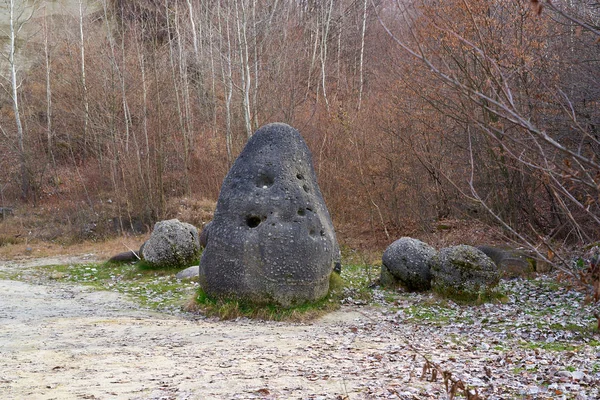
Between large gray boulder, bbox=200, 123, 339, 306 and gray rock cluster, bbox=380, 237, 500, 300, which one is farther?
gray rock cluster, bbox=380, 237, 500, 300

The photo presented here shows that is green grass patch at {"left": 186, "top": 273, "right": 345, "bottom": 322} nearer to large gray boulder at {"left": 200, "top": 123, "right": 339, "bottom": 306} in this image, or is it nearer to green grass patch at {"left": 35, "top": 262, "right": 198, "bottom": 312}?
large gray boulder at {"left": 200, "top": 123, "right": 339, "bottom": 306}

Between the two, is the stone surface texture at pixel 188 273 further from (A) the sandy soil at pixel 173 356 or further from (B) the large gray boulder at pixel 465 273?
(B) the large gray boulder at pixel 465 273

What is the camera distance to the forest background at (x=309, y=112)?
12.3 metres

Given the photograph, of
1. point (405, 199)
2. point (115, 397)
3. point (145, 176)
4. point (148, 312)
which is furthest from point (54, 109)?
point (115, 397)

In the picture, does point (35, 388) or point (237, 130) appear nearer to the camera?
point (35, 388)

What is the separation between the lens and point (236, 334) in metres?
8.17

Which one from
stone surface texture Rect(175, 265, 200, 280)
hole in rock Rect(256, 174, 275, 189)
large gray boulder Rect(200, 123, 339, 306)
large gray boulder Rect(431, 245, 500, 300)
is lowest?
stone surface texture Rect(175, 265, 200, 280)

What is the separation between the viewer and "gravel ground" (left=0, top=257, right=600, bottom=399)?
5.48 meters

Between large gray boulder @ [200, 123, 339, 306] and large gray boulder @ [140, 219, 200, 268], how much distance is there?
4.35m

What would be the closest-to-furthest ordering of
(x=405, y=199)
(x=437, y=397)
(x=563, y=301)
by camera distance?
(x=437, y=397) < (x=563, y=301) < (x=405, y=199)

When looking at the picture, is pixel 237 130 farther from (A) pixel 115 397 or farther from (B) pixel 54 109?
(A) pixel 115 397

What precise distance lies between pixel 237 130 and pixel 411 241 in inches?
537

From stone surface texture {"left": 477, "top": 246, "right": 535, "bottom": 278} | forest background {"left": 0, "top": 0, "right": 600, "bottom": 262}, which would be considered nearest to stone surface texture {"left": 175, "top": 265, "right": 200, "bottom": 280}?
forest background {"left": 0, "top": 0, "right": 600, "bottom": 262}

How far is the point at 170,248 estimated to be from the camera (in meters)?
14.1
